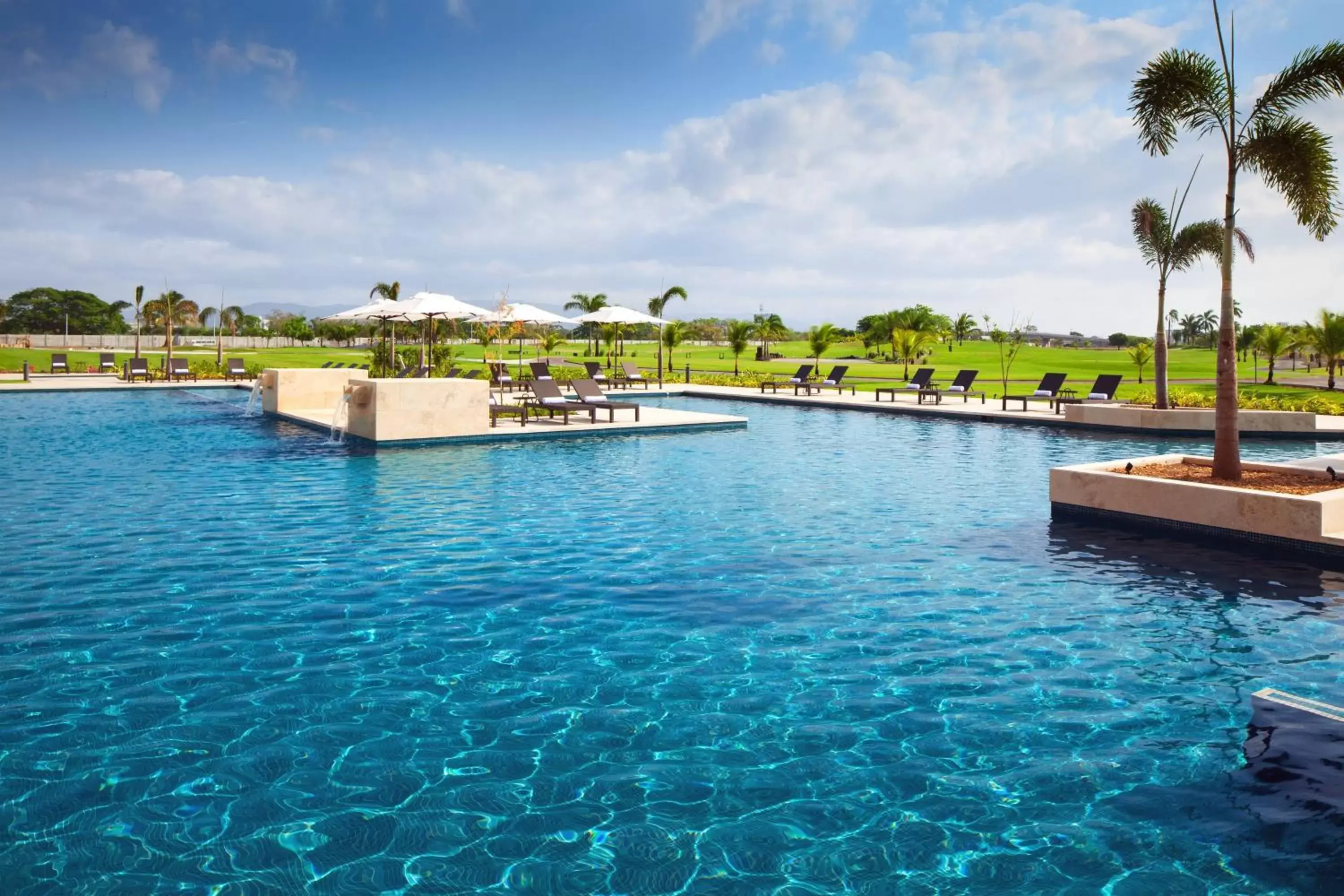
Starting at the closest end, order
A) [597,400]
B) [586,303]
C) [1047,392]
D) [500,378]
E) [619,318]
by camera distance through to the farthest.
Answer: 1. [597,400]
2. [1047,392]
3. [500,378]
4. [619,318]
5. [586,303]

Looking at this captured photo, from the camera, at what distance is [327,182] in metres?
42.7

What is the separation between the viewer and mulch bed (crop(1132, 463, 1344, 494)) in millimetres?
9930

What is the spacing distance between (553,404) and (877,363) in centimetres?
5368

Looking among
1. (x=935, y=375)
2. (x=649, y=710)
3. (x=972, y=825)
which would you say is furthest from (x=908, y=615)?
(x=935, y=375)

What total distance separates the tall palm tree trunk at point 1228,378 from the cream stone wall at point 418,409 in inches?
476

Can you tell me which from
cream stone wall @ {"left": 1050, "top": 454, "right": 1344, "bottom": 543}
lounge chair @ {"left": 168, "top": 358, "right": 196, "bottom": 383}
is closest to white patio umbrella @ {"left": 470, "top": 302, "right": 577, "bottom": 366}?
lounge chair @ {"left": 168, "top": 358, "right": 196, "bottom": 383}

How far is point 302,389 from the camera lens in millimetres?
22516

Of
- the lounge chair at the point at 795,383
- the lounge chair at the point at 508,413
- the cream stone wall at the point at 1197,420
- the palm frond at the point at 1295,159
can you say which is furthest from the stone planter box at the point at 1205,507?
the lounge chair at the point at 795,383

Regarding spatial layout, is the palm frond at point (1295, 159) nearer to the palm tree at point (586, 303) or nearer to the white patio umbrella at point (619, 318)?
the white patio umbrella at point (619, 318)

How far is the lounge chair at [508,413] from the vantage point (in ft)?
63.5

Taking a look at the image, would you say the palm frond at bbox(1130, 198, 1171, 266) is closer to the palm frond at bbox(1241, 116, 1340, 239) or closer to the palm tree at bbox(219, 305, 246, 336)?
the palm frond at bbox(1241, 116, 1340, 239)

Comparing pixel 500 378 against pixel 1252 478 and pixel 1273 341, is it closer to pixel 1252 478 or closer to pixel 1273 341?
pixel 1252 478

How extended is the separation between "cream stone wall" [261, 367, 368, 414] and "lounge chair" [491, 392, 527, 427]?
3998 mm

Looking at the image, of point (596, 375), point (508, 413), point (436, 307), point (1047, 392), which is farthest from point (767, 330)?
point (508, 413)
